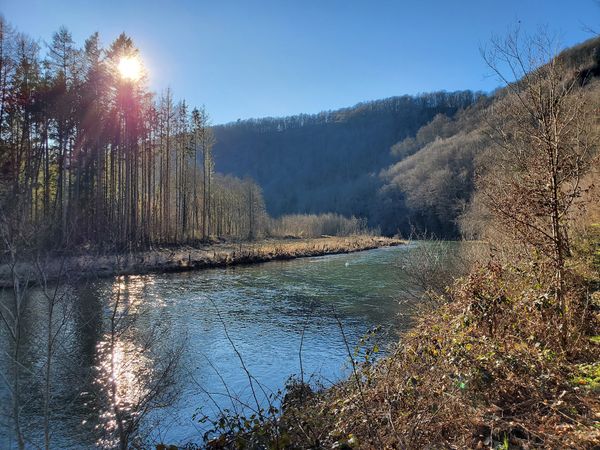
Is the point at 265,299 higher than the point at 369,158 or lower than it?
lower

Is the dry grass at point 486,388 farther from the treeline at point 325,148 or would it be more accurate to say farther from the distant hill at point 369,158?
the treeline at point 325,148

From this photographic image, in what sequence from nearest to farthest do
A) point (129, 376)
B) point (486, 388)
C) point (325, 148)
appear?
point (486, 388)
point (129, 376)
point (325, 148)

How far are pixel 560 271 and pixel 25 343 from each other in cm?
1236

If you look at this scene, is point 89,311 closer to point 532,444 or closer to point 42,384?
point 42,384

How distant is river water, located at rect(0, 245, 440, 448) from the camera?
277 inches

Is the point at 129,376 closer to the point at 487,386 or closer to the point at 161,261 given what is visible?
the point at 487,386

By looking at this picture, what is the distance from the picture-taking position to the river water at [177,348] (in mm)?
7043

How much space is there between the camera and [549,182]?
5.39 metres

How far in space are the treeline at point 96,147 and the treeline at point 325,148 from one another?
3009 inches

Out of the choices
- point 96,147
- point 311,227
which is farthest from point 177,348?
point 311,227

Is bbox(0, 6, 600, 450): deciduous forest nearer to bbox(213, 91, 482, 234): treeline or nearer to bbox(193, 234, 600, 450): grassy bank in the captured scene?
bbox(193, 234, 600, 450): grassy bank

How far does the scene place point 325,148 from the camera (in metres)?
152

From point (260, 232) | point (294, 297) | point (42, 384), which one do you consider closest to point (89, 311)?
point (42, 384)

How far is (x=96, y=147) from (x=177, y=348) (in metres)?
23.8
